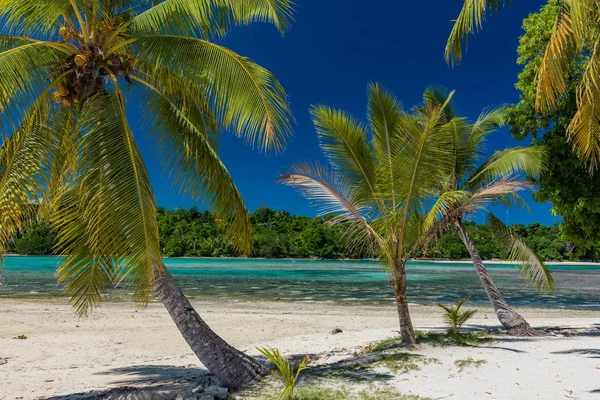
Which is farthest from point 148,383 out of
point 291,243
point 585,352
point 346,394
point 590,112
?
point 291,243

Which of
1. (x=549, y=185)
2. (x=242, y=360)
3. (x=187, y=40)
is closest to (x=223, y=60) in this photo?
(x=187, y=40)

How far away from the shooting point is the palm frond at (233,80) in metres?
5.54

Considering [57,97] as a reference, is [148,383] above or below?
below

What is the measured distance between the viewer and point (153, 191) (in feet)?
16.4

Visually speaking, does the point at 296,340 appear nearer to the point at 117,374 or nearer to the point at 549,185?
the point at 117,374

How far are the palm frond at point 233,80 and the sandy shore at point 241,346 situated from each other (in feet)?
12.1

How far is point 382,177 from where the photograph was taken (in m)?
7.67

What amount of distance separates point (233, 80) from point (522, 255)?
8.01 meters

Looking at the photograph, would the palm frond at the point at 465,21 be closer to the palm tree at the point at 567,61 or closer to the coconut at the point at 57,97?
the palm tree at the point at 567,61

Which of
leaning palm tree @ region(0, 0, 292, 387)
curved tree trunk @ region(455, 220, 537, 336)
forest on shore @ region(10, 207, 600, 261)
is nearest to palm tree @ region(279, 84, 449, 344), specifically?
leaning palm tree @ region(0, 0, 292, 387)

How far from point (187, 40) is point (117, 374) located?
5427 millimetres

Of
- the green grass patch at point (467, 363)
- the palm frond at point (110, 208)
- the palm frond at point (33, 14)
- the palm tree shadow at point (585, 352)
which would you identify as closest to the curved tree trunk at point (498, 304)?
the palm tree shadow at point (585, 352)

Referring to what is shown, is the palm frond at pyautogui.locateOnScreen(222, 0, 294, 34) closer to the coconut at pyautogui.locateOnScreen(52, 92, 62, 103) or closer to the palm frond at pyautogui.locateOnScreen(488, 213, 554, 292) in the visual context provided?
the coconut at pyautogui.locateOnScreen(52, 92, 62, 103)

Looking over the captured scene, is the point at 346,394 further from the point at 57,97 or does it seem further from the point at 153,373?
→ the point at 57,97
